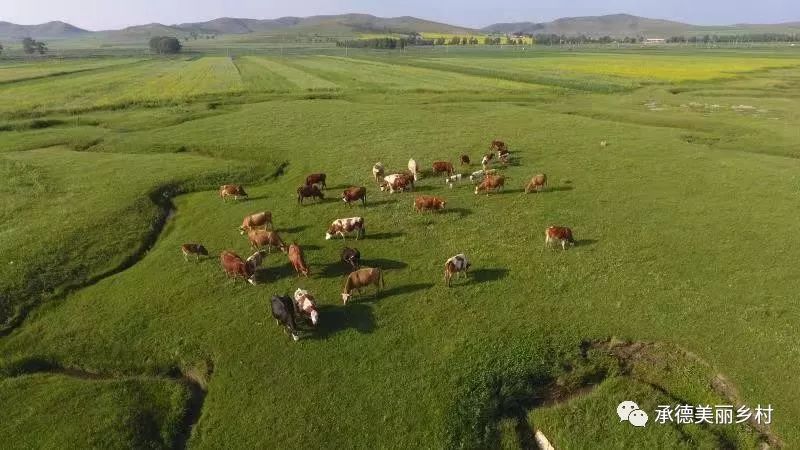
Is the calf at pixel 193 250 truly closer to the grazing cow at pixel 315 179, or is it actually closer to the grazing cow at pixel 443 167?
the grazing cow at pixel 315 179

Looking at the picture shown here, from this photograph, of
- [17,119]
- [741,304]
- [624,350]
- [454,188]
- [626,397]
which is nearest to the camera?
[626,397]

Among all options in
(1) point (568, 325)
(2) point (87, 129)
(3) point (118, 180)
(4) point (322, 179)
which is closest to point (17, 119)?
(2) point (87, 129)

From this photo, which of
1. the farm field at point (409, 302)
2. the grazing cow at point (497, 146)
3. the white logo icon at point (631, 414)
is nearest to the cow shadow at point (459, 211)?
the farm field at point (409, 302)

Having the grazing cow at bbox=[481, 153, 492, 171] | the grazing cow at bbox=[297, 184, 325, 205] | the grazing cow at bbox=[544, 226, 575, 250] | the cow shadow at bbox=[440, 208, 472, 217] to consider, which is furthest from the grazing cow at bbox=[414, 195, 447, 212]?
the grazing cow at bbox=[481, 153, 492, 171]

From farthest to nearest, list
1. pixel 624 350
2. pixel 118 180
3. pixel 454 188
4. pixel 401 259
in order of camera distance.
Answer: pixel 118 180, pixel 454 188, pixel 401 259, pixel 624 350

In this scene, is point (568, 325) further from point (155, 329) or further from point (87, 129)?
point (87, 129)

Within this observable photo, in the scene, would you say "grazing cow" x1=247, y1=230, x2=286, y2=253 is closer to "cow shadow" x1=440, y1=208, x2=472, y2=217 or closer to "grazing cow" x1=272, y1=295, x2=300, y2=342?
"grazing cow" x1=272, y1=295, x2=300, y2=342

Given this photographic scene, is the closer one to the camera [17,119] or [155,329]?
[155,329]
